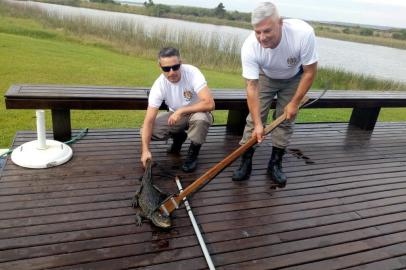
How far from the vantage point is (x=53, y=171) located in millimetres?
2969

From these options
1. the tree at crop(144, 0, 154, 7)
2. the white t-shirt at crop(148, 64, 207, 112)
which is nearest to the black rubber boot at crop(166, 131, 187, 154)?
the white t-shirt at crop(148, 64, 207, 112)

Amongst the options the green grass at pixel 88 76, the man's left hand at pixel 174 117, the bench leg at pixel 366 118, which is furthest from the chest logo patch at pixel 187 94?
the bench leg at pixel 366 118

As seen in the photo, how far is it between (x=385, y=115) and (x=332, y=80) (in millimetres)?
3109

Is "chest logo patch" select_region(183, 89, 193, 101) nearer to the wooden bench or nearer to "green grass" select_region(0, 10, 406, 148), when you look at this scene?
the wooden bench

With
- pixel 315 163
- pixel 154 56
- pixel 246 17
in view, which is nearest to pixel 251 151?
pixel 315 163

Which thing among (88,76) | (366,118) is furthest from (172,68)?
(88,76)

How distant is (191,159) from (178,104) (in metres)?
0.50

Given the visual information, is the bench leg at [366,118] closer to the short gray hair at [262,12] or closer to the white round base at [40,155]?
the short gray hair at [262,12]

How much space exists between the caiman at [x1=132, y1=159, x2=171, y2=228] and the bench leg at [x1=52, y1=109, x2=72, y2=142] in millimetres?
1148

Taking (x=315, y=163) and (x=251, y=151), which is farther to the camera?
(x=315, y=163)

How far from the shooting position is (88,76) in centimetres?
743

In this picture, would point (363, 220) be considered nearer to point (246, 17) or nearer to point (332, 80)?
point (332, 80)

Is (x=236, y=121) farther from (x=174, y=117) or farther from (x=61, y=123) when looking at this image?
(x=61, y=123)

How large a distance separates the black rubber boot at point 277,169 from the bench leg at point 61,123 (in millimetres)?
1948
